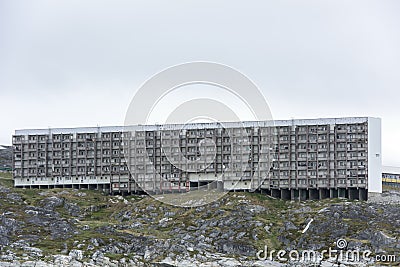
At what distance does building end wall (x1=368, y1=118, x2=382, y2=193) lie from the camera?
162000 millimetres

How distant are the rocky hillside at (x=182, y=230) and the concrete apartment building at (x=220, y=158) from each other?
318 inches

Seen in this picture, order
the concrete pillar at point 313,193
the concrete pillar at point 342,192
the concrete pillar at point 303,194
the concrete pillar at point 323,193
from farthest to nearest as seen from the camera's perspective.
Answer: the concrete pillar at point 303,194 → the concrete pillar at point 313,193 → the concrete pillar at point 323,193 → the concrete pillar at point 342,192

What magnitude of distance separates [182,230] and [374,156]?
49.8m

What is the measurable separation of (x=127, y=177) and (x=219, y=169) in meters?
22.5

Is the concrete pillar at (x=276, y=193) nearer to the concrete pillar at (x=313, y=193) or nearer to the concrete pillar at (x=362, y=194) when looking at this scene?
the concrete pillar at (x=313, y=193)

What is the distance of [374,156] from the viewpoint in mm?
162875

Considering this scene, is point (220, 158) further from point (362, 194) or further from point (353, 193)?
point (362, 194)

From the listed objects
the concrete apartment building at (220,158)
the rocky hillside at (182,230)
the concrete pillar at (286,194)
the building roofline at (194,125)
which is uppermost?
the building roofline at (194,125)

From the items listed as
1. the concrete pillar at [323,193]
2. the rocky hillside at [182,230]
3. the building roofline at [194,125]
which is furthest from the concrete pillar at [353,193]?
the building roofline at [194,125]

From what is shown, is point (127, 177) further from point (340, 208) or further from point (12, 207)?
point (340, 208)

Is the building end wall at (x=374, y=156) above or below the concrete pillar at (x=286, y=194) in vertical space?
above

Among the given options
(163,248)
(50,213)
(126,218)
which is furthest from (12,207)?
(163,248)

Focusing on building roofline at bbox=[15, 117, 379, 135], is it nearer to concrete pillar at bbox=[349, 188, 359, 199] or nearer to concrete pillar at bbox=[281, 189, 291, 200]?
concrete pillar at bbox=[281, 189, 291, 200]

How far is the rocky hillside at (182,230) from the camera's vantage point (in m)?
122
